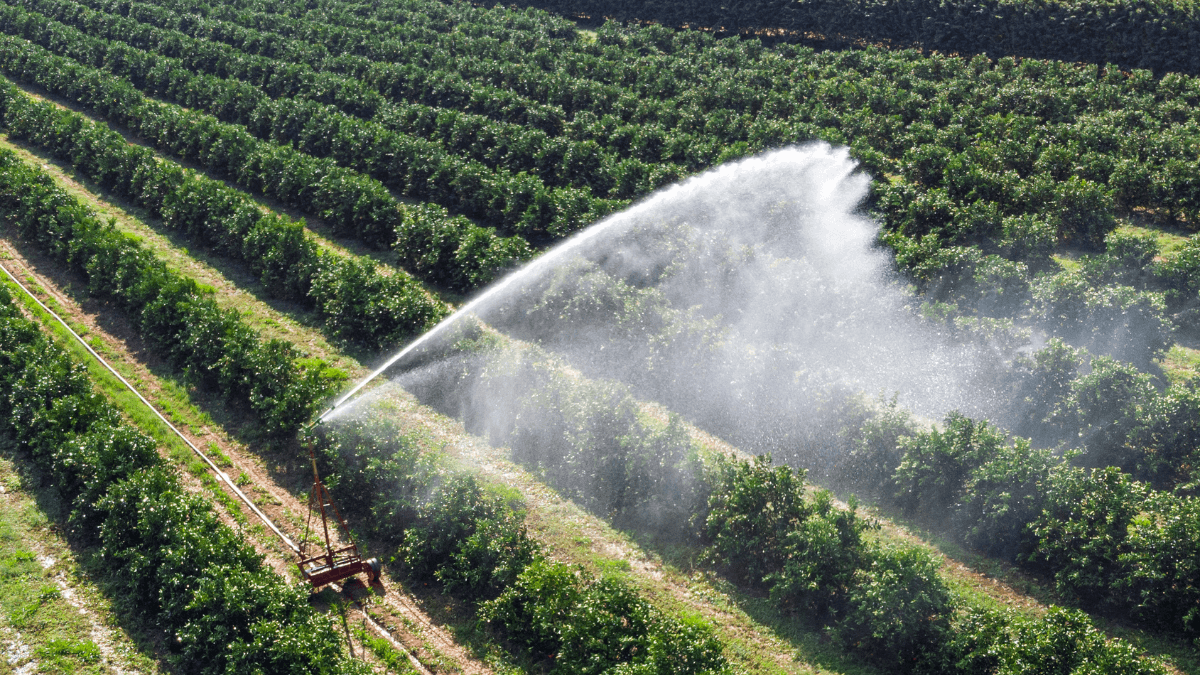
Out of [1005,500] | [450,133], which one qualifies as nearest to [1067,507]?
[1005,500]

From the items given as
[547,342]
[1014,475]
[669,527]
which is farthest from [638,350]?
[1014,475]

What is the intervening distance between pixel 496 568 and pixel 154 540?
560 cm

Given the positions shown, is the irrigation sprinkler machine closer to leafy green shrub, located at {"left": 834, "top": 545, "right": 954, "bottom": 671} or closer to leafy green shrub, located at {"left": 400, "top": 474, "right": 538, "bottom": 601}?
leafy green shrub, located at {"left": 400, "top": 474, "right": 538, "bottom": 601}

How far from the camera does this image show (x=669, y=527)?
16547mm

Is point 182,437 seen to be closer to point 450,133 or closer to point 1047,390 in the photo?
point 450,133

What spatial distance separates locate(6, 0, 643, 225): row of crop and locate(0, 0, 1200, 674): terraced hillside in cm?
18

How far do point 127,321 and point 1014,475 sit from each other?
69.0ft

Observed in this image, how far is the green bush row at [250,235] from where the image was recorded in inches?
857

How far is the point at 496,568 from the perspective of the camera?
14.5 meters

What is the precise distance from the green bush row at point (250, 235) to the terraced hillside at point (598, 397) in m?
0.11

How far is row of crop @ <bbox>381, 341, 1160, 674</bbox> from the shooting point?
12.9 m

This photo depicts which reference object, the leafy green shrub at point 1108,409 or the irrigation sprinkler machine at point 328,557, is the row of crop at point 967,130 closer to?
the leafy green shrub at point 1108,409

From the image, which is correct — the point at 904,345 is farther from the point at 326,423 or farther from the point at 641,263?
the point at 326,423

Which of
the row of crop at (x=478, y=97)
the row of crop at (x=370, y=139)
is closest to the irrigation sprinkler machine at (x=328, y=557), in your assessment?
the row of crop at (x=370, y=139)
